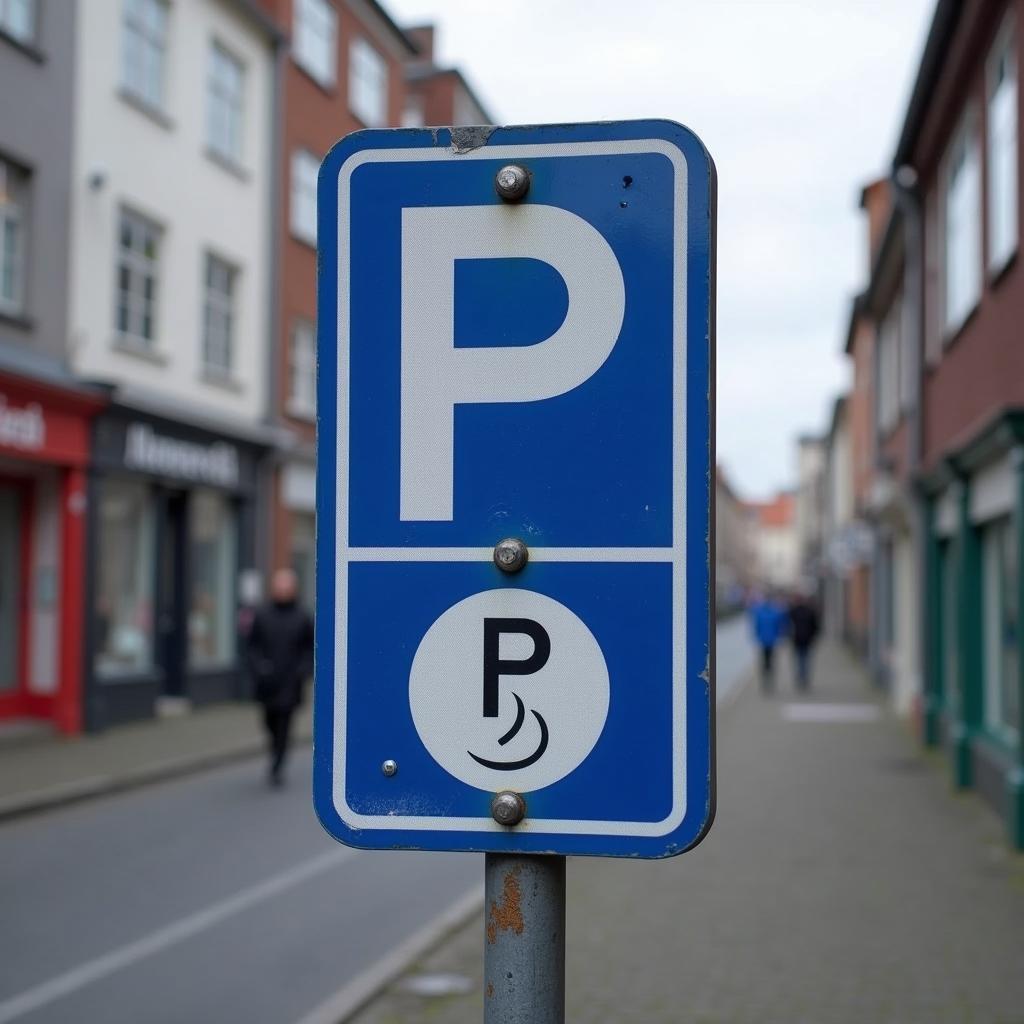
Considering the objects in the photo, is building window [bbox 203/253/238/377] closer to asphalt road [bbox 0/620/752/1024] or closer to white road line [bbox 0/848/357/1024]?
asphalt road [bbox 0/620/752/1024]

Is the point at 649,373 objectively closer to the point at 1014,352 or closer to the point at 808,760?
the point at 1014,352

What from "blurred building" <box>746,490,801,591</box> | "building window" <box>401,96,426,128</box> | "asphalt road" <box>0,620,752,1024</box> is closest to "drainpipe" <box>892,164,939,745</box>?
"asphalt road" <box>0,620,752,1024</box>

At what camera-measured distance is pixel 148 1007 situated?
634cm

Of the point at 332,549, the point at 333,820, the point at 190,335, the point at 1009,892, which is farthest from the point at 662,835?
the point at 190,335

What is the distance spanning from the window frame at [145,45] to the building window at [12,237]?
270 centimetres

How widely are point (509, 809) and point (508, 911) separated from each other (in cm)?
13

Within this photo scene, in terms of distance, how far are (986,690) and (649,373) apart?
1246 cm

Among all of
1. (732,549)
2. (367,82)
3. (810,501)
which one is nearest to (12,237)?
(367,82)

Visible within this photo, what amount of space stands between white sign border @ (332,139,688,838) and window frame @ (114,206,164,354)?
16531mm

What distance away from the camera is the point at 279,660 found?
536 inches

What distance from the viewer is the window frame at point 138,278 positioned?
1805 cm

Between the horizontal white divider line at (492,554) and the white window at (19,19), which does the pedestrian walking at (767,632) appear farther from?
the horizontal white divider line at (492,554)

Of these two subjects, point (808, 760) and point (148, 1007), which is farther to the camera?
point (808, 760)

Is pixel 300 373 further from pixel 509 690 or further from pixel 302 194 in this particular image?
pixel 509 690
